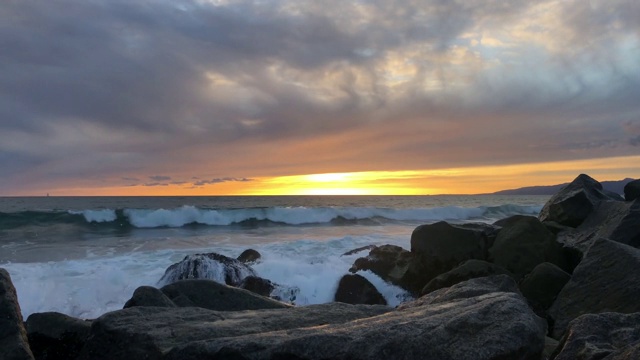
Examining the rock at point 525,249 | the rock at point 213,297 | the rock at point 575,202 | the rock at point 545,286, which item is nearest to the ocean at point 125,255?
the rock at point 525,249

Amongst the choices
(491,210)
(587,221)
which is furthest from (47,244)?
(491,210)

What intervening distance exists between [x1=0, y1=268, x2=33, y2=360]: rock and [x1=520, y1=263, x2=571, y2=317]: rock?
6711 millimetres

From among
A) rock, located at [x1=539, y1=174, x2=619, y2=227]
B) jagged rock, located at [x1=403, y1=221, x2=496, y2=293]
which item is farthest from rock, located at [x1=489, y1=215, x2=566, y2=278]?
rock, located at [x1=539, y1=174, x2=619, y2=227]

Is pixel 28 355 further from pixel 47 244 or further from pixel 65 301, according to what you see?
pixel 47 244

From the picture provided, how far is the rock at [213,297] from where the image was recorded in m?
6.41

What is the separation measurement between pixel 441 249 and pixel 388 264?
5.47 feet

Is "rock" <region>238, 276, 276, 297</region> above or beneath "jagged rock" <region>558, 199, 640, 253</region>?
beneath

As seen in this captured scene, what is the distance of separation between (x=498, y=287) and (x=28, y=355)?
496 centimetres

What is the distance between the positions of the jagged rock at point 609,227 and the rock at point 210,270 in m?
6.95

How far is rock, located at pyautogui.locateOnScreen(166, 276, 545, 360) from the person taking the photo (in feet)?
11.3

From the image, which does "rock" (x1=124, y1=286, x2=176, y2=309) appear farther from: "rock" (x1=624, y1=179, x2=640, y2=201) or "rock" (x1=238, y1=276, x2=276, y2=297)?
"rock" (x1=624, y1=179, x2=640, y2=201)

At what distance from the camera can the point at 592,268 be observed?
6324 millimetres

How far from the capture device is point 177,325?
4.51m

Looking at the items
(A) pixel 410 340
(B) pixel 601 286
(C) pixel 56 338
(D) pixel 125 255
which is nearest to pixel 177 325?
(C) pixel 56 338
